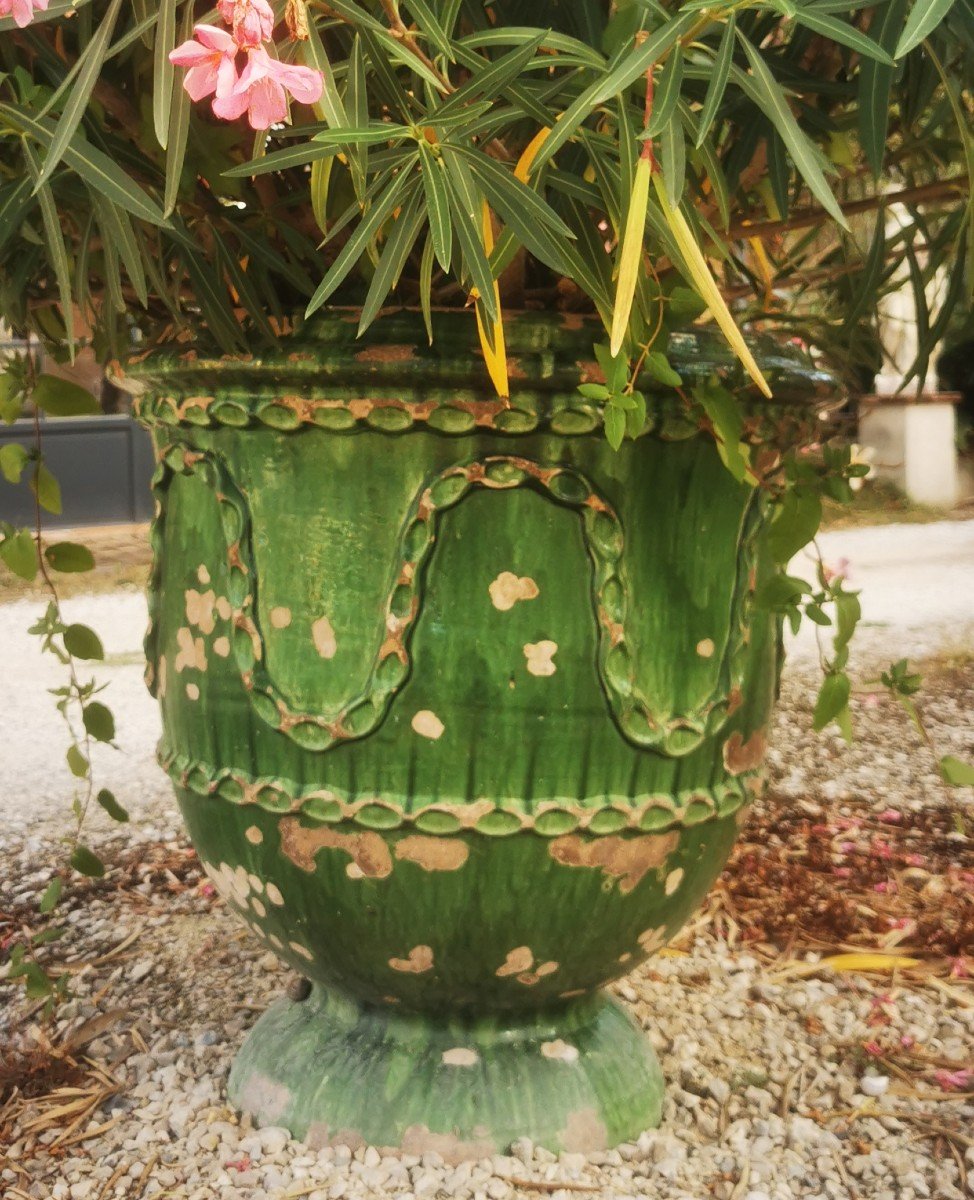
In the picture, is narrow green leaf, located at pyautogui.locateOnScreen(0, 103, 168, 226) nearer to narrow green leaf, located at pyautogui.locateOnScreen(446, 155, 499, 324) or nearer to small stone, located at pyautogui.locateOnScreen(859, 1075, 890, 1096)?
narrow green leaf, located at pyautogui.locateOnScreen(446, 155, 499, 324)

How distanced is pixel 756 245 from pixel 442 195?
678 mm

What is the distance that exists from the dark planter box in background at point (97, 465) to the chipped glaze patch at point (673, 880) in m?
5.63

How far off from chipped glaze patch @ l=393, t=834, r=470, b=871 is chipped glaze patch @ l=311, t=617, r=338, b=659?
178mm

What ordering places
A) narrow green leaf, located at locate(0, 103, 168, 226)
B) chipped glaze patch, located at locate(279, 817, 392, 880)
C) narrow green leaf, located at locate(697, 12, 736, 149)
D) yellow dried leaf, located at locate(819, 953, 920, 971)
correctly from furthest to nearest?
yellow dried leaf, located at locate(819, 953, 920, 971), chipped glaze patch, located at locate(279, 817, 392, 880), narrow green leaf, located at locate(0, 103, 168, 226), narrow green leaf, located at locate(697, 12, 736, 149)

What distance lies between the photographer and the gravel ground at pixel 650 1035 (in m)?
1.25

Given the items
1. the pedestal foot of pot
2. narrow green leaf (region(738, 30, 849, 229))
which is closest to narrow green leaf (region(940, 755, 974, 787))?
the pedestal foot of pot

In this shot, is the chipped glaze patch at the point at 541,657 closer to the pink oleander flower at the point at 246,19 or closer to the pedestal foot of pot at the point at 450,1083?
the pedestal foot of pot at the point at 450,1083

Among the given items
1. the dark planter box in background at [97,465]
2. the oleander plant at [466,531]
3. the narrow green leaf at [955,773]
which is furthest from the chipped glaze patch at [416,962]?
the dark planter box in background at [97,465]

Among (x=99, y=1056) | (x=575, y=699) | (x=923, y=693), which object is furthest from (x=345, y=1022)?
(x=923, y=693)

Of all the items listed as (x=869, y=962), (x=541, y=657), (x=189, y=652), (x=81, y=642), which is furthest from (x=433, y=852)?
(x=869, y=962)

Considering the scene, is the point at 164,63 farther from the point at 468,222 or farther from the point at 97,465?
the point at 97,465

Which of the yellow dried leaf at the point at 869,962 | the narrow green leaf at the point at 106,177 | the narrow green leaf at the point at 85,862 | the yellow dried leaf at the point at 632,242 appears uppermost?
the narrow green leaf at the point at 106,177

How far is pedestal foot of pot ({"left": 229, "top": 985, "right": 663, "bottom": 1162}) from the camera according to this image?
1266mm

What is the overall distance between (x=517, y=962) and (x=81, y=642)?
2.06 feet
